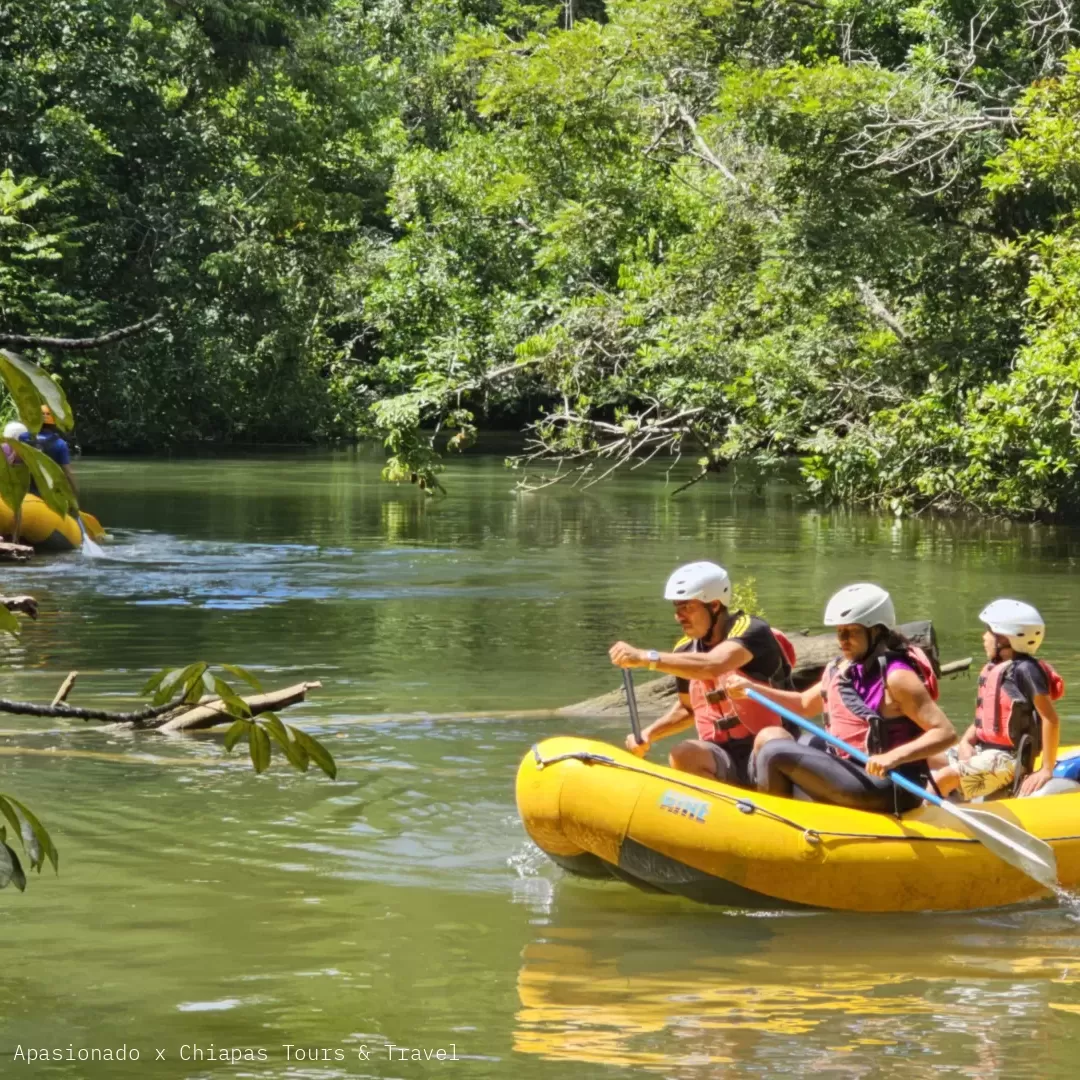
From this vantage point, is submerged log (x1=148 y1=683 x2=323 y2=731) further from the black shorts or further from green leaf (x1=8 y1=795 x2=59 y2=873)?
green leaf (x1=8 y1=795 x2=59 y2=873)

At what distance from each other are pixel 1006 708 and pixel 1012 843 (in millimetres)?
750

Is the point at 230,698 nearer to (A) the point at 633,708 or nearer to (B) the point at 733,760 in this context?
(A) the point at 633,708

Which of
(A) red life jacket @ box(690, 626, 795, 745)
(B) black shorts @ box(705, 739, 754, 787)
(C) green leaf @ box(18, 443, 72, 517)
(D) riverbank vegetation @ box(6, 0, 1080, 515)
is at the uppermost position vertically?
(D) riverbank vegetation @ box(6, 0, 1080, 515)

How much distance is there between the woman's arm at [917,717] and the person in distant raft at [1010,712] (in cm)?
60

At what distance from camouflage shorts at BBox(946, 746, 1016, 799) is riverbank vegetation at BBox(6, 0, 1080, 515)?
11765 millimetres

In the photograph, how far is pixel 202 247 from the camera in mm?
37094

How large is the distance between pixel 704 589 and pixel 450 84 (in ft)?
132

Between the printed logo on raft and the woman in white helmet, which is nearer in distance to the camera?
the woman in white helmet

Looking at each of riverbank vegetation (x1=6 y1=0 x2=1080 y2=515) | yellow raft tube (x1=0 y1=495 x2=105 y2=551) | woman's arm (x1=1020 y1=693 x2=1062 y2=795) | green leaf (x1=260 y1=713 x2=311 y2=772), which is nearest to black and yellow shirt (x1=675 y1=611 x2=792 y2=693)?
woman's arm (x1=1020 y1=693 x2=1062 y2=795)

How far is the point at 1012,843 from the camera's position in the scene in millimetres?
6441

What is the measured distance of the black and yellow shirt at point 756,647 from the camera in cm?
674

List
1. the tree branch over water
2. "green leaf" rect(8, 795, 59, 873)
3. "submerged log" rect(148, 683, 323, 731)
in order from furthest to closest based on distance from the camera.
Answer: "submerged log" rect(148, 683, 323, 731) → the tree branch over water → "green leaf" rect(8, 795, 59, 873)

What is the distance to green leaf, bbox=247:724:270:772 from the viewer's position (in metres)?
2.51

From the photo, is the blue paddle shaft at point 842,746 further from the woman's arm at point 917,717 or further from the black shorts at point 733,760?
the black shorts at point 733,760
